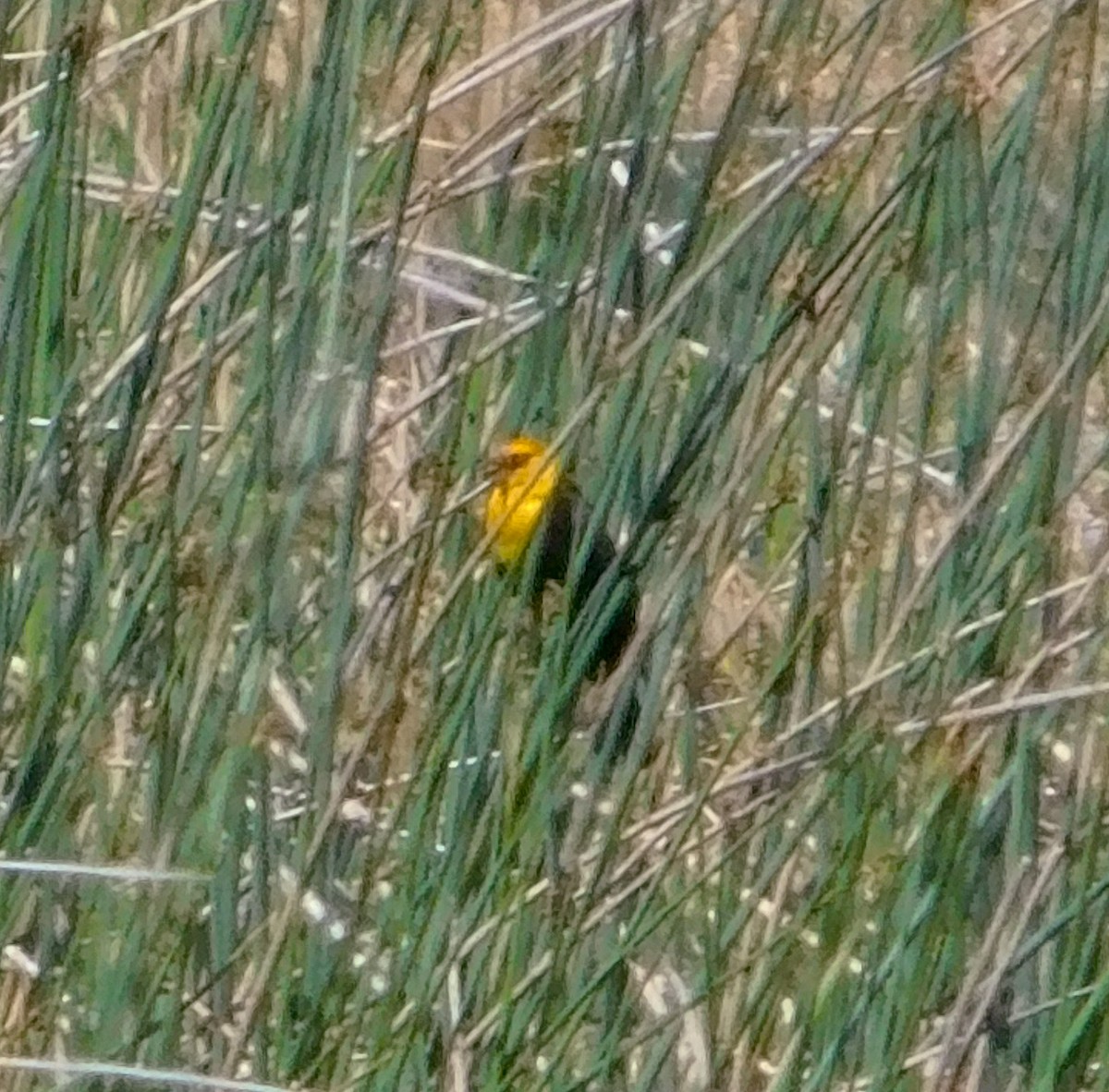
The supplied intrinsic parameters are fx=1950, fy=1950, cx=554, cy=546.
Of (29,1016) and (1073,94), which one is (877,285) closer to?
(29,1016)

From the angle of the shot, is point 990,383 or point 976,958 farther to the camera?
point 990,383

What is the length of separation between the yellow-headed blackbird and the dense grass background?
0.03 meters

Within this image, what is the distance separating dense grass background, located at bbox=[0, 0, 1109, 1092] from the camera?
3.22 ft

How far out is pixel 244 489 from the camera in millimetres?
1090

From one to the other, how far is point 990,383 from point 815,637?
0.22 m

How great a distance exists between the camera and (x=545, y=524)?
103 centimetres

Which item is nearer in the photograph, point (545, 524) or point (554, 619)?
point (545, 524)

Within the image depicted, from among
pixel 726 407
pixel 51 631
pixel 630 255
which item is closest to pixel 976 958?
pixel 726 407

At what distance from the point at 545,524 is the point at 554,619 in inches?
5.4

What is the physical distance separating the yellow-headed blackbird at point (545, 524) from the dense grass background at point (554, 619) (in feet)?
0.09

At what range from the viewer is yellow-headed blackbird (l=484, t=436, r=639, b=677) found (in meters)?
0.96

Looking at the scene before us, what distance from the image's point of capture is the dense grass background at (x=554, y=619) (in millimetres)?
983

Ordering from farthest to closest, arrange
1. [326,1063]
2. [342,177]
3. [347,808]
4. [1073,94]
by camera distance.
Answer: [1073,94] < [347,808] < [326,1063] < [342,177]

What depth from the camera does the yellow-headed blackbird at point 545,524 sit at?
0.96 m
